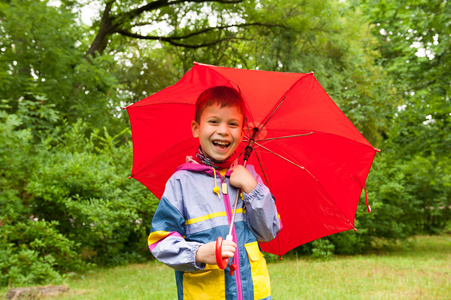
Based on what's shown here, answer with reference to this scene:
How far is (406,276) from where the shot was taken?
7.02 meters

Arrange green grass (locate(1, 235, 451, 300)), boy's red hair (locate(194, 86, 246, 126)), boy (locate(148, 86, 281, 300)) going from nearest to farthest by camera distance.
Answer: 1. boy (locate(148, 86, 281, 300))
2. boy's red hair (locate(194, 86, 246, 126))
3. green grass (locate(1, 235, 451, 300))

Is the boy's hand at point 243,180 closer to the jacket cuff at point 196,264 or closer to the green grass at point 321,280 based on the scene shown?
the jacket cuff at point 196,264

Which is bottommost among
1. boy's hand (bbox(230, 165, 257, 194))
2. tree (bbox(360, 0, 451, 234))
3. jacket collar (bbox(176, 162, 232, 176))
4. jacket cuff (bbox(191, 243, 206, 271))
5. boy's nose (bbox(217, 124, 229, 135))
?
jacket cuff (bbox(191, 243, 206, 271))

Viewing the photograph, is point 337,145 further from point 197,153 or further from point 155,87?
point 155,87

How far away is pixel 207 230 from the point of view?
2.12 m

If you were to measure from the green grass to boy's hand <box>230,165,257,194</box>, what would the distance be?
3660mm

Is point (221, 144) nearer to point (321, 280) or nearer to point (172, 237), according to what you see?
point (172, 237)

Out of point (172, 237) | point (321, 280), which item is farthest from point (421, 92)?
point (172, 237)

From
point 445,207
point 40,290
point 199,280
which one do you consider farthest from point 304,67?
point 199,280

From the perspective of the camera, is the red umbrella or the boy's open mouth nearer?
the boy's open mouth

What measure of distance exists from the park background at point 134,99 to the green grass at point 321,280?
566mm

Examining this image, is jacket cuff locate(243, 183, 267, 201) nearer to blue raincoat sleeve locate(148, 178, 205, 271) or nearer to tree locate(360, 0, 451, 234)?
blue raincoat sleeve locate(148, 178, 205, 271)

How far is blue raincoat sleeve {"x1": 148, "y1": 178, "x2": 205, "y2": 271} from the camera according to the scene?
6.50 ft

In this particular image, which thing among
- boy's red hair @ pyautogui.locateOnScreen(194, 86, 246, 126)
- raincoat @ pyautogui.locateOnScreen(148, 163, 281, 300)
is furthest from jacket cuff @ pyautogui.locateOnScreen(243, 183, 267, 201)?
boy's red hair @ pyautogui.locateOnScreen(194, 86, 246, 126)
